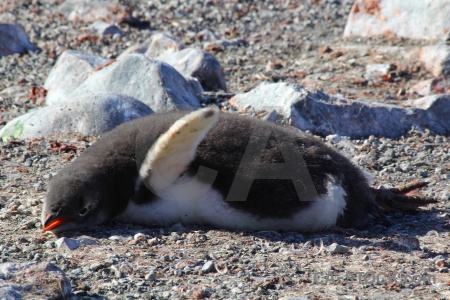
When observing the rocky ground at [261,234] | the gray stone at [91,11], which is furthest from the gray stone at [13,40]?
the gray stone at [91,11]

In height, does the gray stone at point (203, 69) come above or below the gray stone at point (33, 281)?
below

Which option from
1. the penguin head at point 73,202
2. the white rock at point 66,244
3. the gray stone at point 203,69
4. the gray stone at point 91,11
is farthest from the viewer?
the gray stone at point 91,11

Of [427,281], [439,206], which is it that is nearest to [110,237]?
[427,281]

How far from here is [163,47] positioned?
11820 mm

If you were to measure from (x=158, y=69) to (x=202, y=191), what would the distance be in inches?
142

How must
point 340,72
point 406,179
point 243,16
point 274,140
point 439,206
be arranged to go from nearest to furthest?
point 274,140 < point 439,206 < point 406,179 < point 340,72 < point 243,16

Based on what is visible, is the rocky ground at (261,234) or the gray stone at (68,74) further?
the gray stone at (68,74)

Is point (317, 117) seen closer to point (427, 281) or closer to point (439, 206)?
point (439, 206)

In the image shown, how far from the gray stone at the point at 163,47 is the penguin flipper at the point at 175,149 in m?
6.12

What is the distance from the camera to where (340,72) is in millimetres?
11531

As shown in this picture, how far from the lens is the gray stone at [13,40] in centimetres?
1272

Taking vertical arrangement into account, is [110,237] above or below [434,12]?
below

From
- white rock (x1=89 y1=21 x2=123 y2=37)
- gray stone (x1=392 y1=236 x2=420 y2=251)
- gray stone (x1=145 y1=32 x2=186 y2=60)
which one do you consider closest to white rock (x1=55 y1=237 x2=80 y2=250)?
gray stone (x1=392 y1=236 x2=420 y2=251)

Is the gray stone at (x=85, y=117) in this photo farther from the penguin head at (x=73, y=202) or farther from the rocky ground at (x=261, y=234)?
the penguin head at (x=73, y=202)
